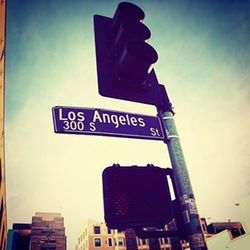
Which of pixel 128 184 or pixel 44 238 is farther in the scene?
pixel 44 238

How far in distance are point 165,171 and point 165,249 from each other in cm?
5745

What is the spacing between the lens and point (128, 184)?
1.89 metres

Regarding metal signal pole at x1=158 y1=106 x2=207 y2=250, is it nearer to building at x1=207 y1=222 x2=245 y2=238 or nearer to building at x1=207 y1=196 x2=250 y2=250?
building at x1=207 y1=196 x2=250 y2=250

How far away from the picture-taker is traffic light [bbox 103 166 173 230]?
5.74 feet

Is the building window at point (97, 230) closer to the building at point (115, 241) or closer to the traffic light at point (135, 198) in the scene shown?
the building at point (115, 241)

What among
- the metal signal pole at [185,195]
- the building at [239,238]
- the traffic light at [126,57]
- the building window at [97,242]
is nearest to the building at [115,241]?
the building window at [97,242]

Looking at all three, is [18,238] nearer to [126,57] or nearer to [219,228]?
[219,228]

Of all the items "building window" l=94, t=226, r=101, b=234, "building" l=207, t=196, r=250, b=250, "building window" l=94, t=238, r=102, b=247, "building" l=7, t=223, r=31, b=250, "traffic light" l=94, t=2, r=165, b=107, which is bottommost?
"building" l=207, t=196, r=250, b=250

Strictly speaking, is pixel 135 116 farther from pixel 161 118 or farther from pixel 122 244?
pixel 122 244

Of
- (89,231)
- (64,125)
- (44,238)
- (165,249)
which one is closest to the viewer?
(64,125)

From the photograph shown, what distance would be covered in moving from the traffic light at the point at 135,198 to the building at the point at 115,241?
52.5 metres

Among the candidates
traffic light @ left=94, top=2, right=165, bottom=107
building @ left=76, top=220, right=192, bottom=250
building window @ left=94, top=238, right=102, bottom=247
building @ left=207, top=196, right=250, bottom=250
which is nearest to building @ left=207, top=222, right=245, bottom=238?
building @ left=76, top=220, right=192, bottom=250

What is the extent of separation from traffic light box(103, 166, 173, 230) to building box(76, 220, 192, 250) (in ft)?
172

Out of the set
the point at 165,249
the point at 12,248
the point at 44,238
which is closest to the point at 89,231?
the point at 165,249
